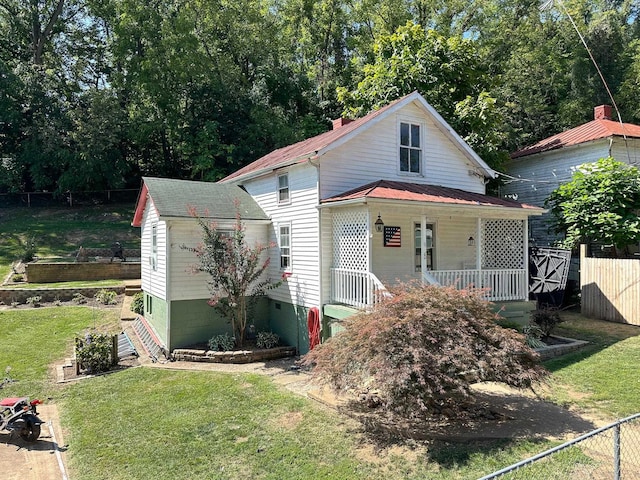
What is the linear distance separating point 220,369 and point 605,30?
30728mm

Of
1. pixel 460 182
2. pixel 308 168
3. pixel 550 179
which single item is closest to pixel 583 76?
pixel 550 179

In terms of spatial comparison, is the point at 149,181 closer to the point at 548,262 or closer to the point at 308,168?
the point at 308,168

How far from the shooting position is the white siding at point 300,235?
12.3 meters

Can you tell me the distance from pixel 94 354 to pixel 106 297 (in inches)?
345

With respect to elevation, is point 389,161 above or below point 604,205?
above

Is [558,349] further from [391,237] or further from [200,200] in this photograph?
[200,200]

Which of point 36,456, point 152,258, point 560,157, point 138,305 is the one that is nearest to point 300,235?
point 152,258

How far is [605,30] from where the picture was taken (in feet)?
90.4

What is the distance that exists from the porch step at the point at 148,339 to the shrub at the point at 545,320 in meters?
10.4

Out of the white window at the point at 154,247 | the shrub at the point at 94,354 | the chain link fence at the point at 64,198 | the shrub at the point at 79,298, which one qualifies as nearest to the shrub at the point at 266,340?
the shrub at the point at 94,354

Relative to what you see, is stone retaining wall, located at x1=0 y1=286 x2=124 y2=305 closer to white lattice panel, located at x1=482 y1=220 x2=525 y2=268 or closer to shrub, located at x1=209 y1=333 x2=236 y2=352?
shrub, located at x1=209 y1=333 x2=236 y2=352

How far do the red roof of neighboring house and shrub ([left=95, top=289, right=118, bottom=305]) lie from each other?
12.6 m

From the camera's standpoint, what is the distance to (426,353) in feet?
21.4

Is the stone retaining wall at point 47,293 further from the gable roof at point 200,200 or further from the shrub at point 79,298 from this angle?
the gable roof at point 200,200
